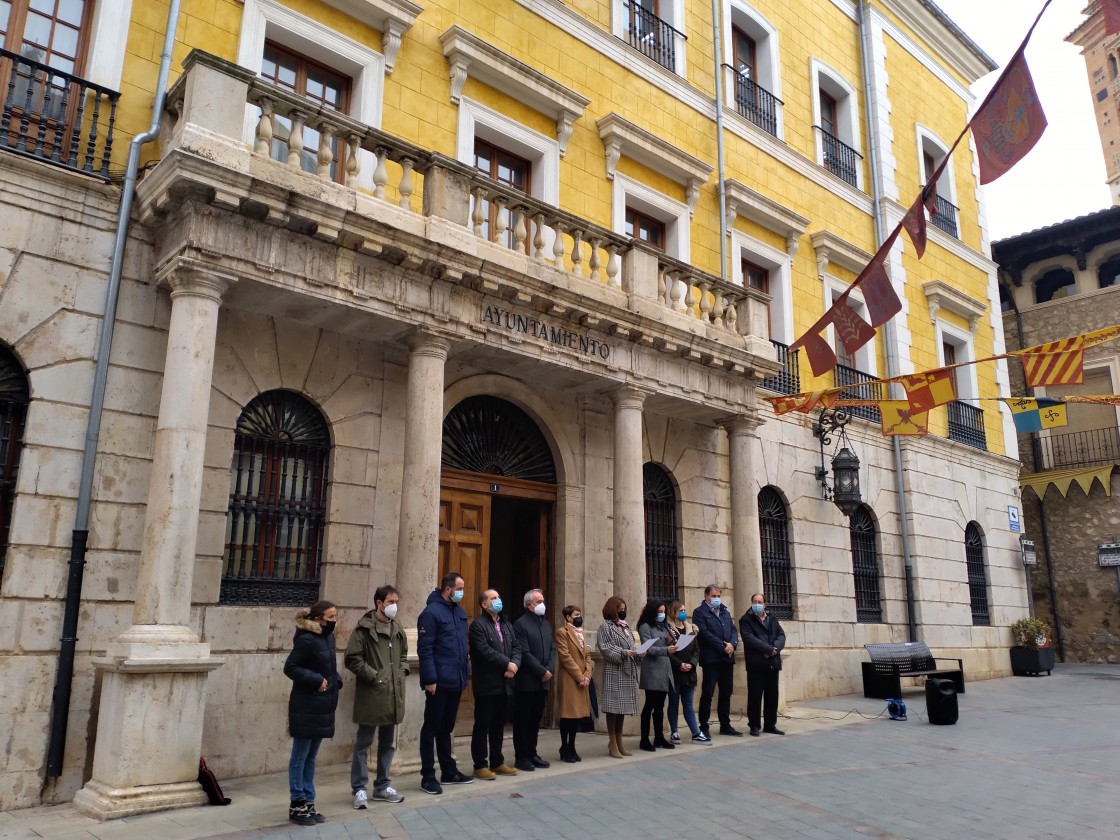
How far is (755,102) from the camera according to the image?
53.8 ft

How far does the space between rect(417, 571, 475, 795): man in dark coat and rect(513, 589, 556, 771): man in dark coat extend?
2.54 ft

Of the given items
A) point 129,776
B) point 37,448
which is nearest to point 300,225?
point 37,448

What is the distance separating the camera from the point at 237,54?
958 cm

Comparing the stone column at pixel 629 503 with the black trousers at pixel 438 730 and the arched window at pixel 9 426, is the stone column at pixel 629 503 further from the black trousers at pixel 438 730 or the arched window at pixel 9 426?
the arched window at pixel 9 426

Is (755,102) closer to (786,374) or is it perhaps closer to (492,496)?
(786,374)

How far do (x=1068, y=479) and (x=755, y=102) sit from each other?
14.8 metres

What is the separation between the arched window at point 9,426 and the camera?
7.39m

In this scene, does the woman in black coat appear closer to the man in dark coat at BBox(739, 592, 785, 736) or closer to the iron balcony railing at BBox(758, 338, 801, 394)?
the man in dark coat at BBox(739, 592, 785, 736)

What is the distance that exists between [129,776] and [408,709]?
2.41 metres

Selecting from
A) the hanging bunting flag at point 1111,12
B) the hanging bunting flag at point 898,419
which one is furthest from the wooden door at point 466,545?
the hanging bunting flag at point 1111,12

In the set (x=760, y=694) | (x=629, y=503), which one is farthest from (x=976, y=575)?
(x=629, y=503)

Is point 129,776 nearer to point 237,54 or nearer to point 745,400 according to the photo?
point 237,54

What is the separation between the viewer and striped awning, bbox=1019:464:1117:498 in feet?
76.1

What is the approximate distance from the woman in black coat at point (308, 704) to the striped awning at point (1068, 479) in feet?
73.6
